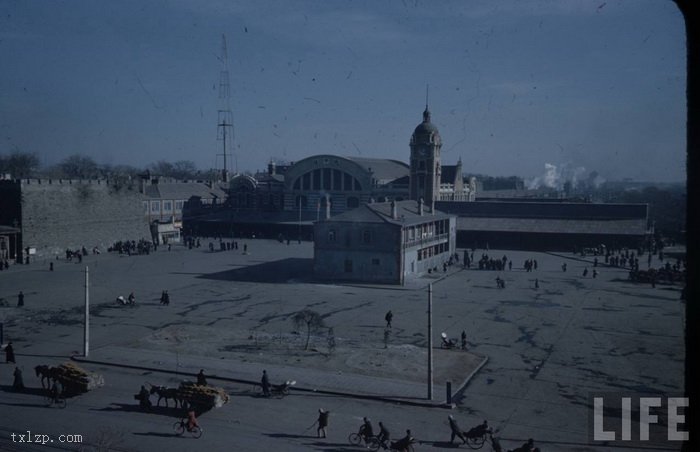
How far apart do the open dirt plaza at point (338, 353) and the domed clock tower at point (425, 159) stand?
2383 centimetres

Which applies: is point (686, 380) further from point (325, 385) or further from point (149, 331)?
point (149, 331)

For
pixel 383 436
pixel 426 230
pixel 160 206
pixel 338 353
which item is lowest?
pixel 338 353

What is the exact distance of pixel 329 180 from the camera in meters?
76.1

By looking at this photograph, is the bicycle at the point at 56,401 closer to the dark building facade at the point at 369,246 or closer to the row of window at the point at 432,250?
the dark building facade at the point at 369,246

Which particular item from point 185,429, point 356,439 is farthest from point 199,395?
point 356,439

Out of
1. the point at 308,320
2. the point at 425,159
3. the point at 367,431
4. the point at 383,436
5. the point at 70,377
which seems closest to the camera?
the point at 383,436

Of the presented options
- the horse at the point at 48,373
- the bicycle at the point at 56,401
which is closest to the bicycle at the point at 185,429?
the bicycle at the point at 56,401

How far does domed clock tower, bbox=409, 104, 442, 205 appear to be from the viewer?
6731 centimetres

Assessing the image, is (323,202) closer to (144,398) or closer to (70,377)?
(70,377)

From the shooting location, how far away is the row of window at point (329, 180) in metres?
75.3

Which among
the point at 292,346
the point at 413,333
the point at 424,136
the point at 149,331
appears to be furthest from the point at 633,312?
the point at 424,136

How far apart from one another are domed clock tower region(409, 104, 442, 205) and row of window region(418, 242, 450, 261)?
12.6m

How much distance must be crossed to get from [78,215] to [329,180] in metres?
30.6

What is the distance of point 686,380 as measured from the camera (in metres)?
2.96
